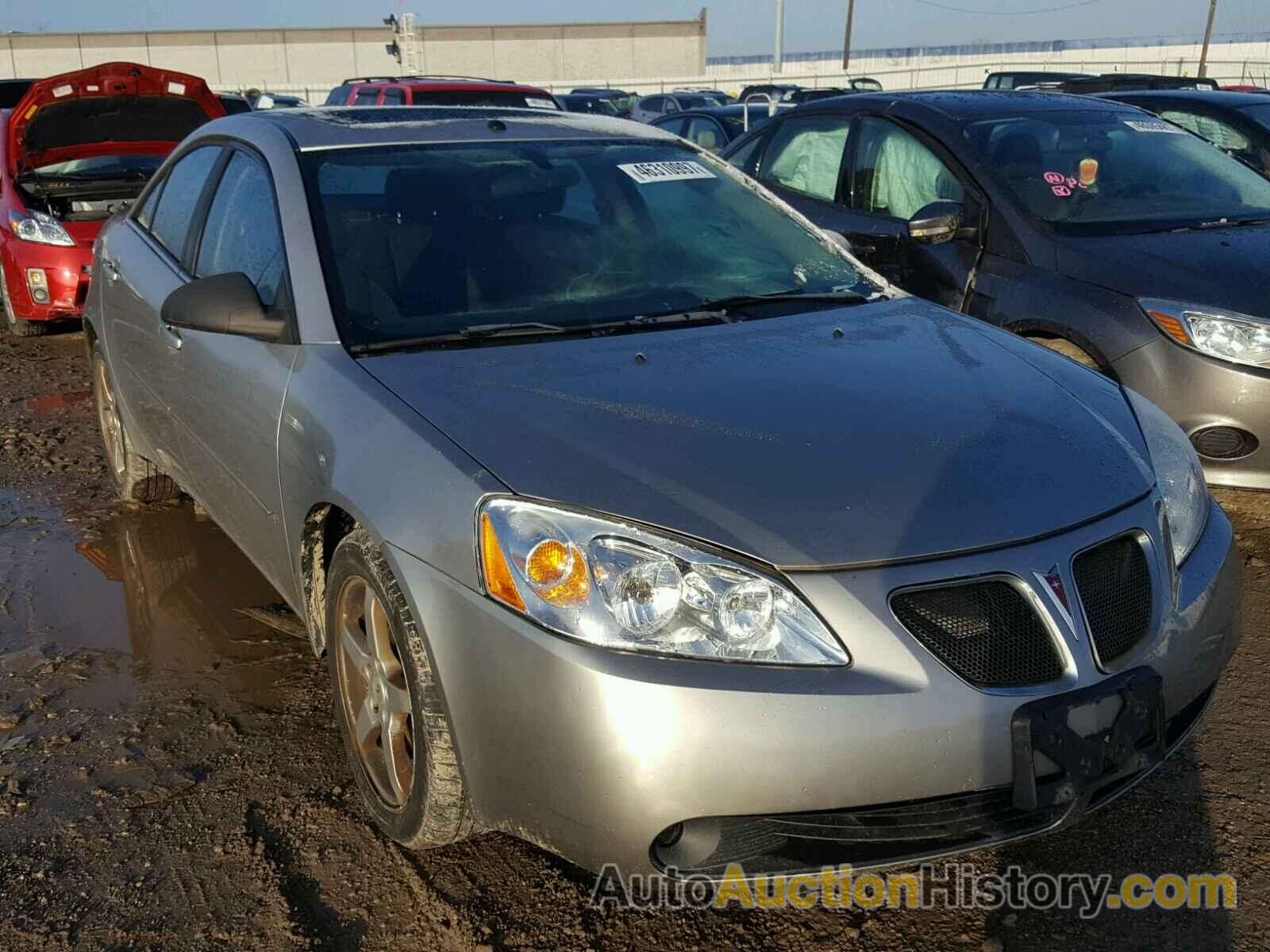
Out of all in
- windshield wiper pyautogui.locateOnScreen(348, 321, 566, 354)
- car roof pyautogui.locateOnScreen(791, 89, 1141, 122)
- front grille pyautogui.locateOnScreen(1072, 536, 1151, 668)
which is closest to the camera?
front grille pyautogui.locateOnScreen(1072, 536, 1151, 668)

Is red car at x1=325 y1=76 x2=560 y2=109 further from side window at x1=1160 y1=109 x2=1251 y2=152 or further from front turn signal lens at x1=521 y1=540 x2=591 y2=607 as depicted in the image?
front turn signal lens at x1=521 y1=540 x2=591 y2=607

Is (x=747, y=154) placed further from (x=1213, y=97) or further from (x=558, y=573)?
(x=558, y=573)

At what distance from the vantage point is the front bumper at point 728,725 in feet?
6.67

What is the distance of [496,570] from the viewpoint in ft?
7.24

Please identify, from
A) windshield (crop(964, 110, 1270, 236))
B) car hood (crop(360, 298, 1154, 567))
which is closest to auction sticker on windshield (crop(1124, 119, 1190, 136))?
windshield (crop(964, 110, 1270, 236))

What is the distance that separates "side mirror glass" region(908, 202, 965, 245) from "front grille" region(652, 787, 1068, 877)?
3041 millimetres

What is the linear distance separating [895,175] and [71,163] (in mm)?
5539

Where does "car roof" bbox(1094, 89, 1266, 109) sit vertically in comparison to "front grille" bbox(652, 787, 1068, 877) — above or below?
above

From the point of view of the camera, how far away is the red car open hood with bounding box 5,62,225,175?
8016mm

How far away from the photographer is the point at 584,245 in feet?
11.0

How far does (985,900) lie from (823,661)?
787mm

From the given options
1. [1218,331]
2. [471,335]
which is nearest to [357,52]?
[1218,331]

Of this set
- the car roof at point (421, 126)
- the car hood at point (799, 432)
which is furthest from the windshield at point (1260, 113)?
the car hood at point (799, 432)

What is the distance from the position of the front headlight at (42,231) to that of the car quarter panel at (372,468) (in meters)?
5.68
